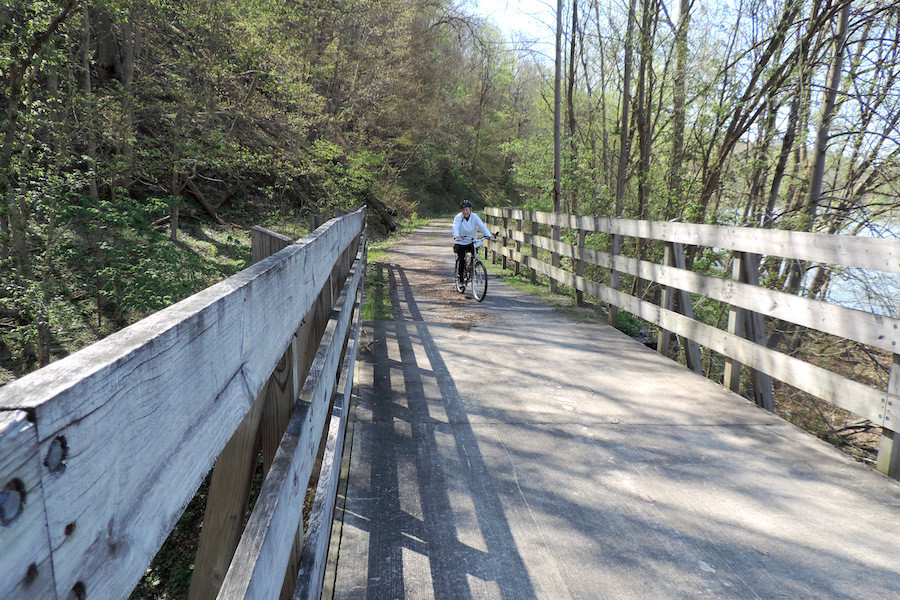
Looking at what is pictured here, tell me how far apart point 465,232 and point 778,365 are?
6419 mm

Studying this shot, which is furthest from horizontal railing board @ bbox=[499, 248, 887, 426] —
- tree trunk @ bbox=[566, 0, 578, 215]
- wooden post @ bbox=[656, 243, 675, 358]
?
tree trunk @ bbox=[566, 0, 578, 215]

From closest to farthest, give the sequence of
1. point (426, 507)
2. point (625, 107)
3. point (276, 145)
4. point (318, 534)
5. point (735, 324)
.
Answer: point (318, 534)
point (426, 507)
point (735, 324)
point (625, 107)
point (276, 145)

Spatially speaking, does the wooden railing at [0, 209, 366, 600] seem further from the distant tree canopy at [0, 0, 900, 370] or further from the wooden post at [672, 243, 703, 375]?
the distant tree canopy at [0, 0, 900, 370]

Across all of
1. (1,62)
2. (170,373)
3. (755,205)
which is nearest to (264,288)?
(170,373)

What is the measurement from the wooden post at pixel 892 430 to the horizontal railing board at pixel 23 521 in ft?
13.9

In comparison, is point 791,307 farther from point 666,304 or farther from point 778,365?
point 666,304

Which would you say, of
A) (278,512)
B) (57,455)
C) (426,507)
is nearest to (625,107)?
(426,507)

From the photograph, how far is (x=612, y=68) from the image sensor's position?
1564 cm

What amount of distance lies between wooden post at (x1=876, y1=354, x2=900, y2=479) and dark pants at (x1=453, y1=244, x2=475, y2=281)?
276 inches

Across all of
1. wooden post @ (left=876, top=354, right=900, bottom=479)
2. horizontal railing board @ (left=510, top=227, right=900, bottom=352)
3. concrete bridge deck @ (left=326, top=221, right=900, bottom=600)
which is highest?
horizontal railing board @ (left=510, top=227, right=900, bottom=352)

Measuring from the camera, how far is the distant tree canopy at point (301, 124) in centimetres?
786

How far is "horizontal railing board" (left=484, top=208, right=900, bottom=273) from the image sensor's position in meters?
3.53

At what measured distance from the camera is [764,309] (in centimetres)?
461

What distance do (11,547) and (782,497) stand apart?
152 inches
